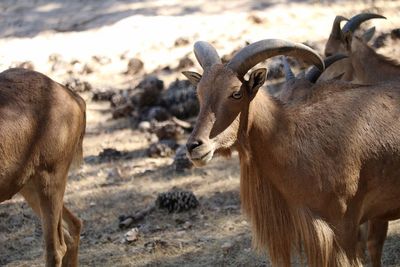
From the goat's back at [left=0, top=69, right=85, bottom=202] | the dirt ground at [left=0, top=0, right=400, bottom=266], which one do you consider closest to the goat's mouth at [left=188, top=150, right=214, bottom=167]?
the goat's back at [left=0, top=69, right=85, bottom=202]

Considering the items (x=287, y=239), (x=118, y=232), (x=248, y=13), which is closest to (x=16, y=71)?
(x=118, y=232)

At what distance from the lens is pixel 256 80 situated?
489 centimetres

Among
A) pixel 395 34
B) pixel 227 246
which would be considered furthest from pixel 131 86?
pixel 227 246

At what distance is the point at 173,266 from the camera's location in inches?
259

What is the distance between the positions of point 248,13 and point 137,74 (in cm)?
219

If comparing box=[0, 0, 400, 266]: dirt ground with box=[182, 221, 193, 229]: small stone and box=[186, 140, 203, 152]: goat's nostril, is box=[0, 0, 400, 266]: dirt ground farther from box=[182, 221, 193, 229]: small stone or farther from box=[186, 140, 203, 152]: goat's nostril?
box=[186, 140, 203, 152]: goat's nostril

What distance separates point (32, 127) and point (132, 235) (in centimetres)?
168

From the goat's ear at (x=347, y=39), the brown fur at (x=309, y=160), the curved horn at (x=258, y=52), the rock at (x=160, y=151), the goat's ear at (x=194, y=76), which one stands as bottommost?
the rock at (x=160, y=151)

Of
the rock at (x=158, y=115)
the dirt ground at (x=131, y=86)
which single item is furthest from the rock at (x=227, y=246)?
the rock at (x=158, y=115)

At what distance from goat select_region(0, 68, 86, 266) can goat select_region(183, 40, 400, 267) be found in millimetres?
1342

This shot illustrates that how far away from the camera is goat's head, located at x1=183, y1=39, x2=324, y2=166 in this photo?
4.77 m

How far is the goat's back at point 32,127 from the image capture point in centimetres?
588

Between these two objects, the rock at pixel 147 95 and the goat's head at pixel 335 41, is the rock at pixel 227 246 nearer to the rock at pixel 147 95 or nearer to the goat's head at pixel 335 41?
the goat's head at pixel 335 41

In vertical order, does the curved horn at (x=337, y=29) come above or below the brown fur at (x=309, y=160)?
below
